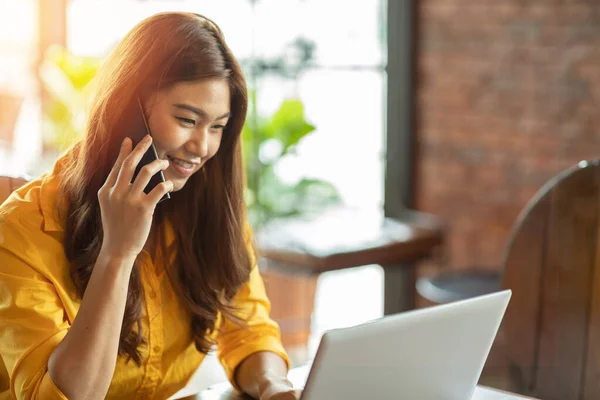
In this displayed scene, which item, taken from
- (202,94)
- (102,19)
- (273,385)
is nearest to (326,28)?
(202,94)

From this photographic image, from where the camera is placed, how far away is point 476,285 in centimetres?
301

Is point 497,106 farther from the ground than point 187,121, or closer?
closer

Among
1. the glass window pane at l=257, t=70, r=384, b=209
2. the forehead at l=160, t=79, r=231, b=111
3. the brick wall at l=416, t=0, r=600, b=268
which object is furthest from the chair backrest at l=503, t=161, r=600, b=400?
the glass window pane at l=257, t=70, r=384, b=209

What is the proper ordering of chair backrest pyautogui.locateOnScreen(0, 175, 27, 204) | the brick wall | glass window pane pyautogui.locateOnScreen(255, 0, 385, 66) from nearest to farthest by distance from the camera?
1. chair backrest pyautogui.locateOnScreen(0, 175, 27, 204)
2. the brick wall
3. glass window pane pyautogui.locateOnScreen(255, 0, 385, 66)

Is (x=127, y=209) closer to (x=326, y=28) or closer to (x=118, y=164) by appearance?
(x=118, y=164)

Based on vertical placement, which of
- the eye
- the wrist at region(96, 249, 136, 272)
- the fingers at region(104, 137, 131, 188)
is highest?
the eye

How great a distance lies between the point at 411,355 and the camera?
124 cm

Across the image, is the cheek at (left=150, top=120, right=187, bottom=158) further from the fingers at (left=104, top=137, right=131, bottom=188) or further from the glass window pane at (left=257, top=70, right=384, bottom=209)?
the glass window pane at (left=257, top=70, right=384, bottom=209)

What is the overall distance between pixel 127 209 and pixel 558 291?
3.36ft

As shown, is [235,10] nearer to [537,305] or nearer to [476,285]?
[476,285]

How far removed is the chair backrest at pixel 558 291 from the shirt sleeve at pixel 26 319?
1.05m

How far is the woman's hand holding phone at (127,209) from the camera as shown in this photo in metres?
1.39

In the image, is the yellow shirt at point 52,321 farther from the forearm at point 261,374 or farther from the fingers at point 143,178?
the fingers at point 143,178

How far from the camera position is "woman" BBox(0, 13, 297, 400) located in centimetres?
139
